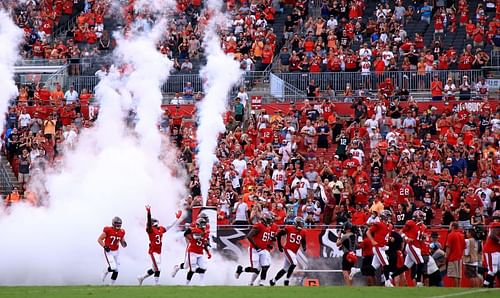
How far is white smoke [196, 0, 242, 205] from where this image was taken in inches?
1276

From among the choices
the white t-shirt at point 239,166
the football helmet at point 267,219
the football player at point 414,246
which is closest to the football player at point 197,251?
the football helmet at point 267,219

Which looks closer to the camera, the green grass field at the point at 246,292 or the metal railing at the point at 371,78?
the green grass field at the point at 246,292

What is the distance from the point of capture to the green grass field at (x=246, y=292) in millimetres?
21031

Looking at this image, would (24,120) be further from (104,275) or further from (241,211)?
(104,275)

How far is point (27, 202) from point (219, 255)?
17.5ft

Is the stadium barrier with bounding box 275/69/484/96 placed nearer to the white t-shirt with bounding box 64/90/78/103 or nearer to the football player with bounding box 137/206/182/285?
the white t-shirt with bounding box 64/90/78/103

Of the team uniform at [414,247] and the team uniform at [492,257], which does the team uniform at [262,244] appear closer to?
the team uniform at [414,247]

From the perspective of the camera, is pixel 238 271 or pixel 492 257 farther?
pixel 238 271

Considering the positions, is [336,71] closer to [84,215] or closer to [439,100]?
[439,100]

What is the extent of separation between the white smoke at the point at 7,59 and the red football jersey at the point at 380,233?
12056 millimetres

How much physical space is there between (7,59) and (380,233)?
12740 mm

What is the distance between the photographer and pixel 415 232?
24516 mm

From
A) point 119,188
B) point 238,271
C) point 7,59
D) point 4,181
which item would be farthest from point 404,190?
point 7,59

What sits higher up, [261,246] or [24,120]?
[24,120]
